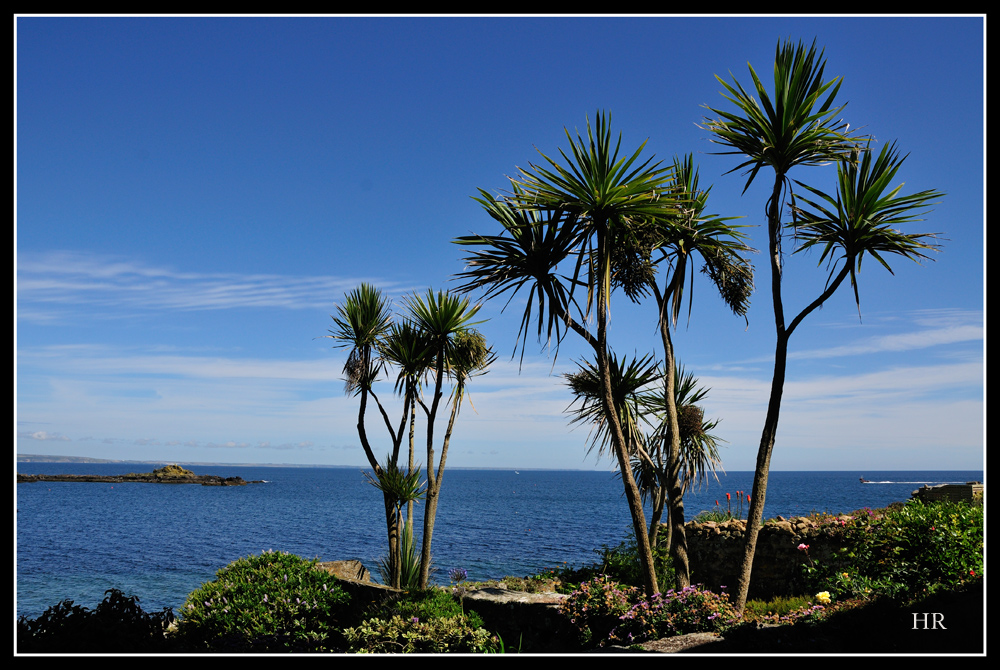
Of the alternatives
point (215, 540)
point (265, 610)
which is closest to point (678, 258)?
point (265, 610)

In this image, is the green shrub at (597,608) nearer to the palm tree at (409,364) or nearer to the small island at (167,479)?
the palm tree at (409,364)

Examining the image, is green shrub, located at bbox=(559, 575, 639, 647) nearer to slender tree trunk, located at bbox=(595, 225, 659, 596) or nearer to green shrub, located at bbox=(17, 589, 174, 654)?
slender tree trunk, located at bbox=(595, 225, 659, 596)

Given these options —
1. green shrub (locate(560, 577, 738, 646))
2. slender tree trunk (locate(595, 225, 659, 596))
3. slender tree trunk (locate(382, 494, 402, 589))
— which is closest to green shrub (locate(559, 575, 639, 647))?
green shrub (locate(560, 577, 738, 646))

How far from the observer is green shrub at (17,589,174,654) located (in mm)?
7234

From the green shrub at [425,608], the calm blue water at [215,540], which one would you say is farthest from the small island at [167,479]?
the green shrub at [425,608]

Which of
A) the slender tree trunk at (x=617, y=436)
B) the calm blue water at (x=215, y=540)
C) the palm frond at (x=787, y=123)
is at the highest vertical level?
the palm frond at (x=787, y=123)

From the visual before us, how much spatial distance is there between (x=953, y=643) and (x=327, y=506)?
79.3m

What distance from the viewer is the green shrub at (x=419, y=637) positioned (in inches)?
303

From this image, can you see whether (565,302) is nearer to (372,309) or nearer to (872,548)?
(372,309)

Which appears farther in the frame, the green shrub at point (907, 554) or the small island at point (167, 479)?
the small island at point (167, 479)

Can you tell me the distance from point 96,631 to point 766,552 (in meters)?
9.47

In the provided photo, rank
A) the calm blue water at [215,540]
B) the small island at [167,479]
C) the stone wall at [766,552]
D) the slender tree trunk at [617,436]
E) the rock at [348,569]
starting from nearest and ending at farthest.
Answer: the slender tree trunk at [617,436] < the stone wall at [766,552] < the rock at [348,569] < the calm blue water at [215,540] < the small island at [167,479]

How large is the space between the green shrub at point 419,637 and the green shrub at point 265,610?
1.83ft
